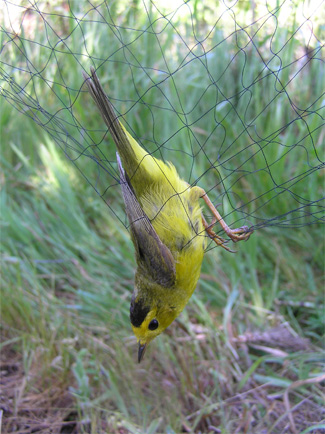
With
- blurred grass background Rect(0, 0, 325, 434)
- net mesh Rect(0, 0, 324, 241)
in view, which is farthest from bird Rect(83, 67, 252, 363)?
net mesh Rect(0, 0, 324, 241)

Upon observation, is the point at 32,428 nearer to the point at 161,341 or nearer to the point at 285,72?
the point at 161,341

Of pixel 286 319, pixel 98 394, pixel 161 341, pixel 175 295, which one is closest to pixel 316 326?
pixel 286 319

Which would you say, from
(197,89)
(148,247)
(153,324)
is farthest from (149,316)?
(197,89)

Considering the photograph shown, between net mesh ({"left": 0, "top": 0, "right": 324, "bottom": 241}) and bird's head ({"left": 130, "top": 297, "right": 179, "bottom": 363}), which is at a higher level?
net mesh ({"left": 0, "top": 0, "right": 324, "bottom": 241})

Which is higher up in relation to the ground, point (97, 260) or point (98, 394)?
point (97, 260)

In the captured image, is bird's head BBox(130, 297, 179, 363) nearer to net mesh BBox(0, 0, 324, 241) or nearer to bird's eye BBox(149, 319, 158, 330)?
bird's eye BBox(149, 319, 158, 330)

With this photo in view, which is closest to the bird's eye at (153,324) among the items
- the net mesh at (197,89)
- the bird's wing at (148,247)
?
the bird's wing at (148,247)
